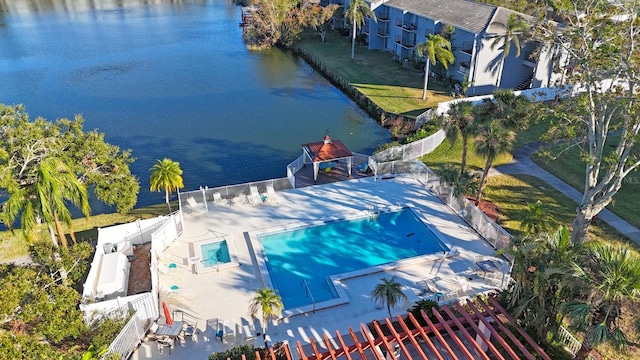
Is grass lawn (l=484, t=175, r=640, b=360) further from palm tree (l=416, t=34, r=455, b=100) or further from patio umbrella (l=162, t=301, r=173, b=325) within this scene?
patio umbrella (l=162, t=301, r=173, b=325)

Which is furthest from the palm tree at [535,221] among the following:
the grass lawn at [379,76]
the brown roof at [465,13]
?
the brown roof at [465,13]

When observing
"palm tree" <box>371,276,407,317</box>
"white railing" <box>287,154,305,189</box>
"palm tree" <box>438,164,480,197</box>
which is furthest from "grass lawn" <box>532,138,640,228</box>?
"white railing" <box>287,154,305,189</box>

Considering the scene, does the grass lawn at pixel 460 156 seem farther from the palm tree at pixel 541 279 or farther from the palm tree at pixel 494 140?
the palm tree at pixel 541 279

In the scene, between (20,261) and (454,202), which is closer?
(20,261)

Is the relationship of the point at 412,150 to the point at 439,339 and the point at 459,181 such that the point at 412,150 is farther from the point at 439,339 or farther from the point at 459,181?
the point at 439,339

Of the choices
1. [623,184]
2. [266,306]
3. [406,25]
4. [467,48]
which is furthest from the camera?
[406,25]

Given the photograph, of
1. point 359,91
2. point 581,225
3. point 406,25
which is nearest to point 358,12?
point 406,25
